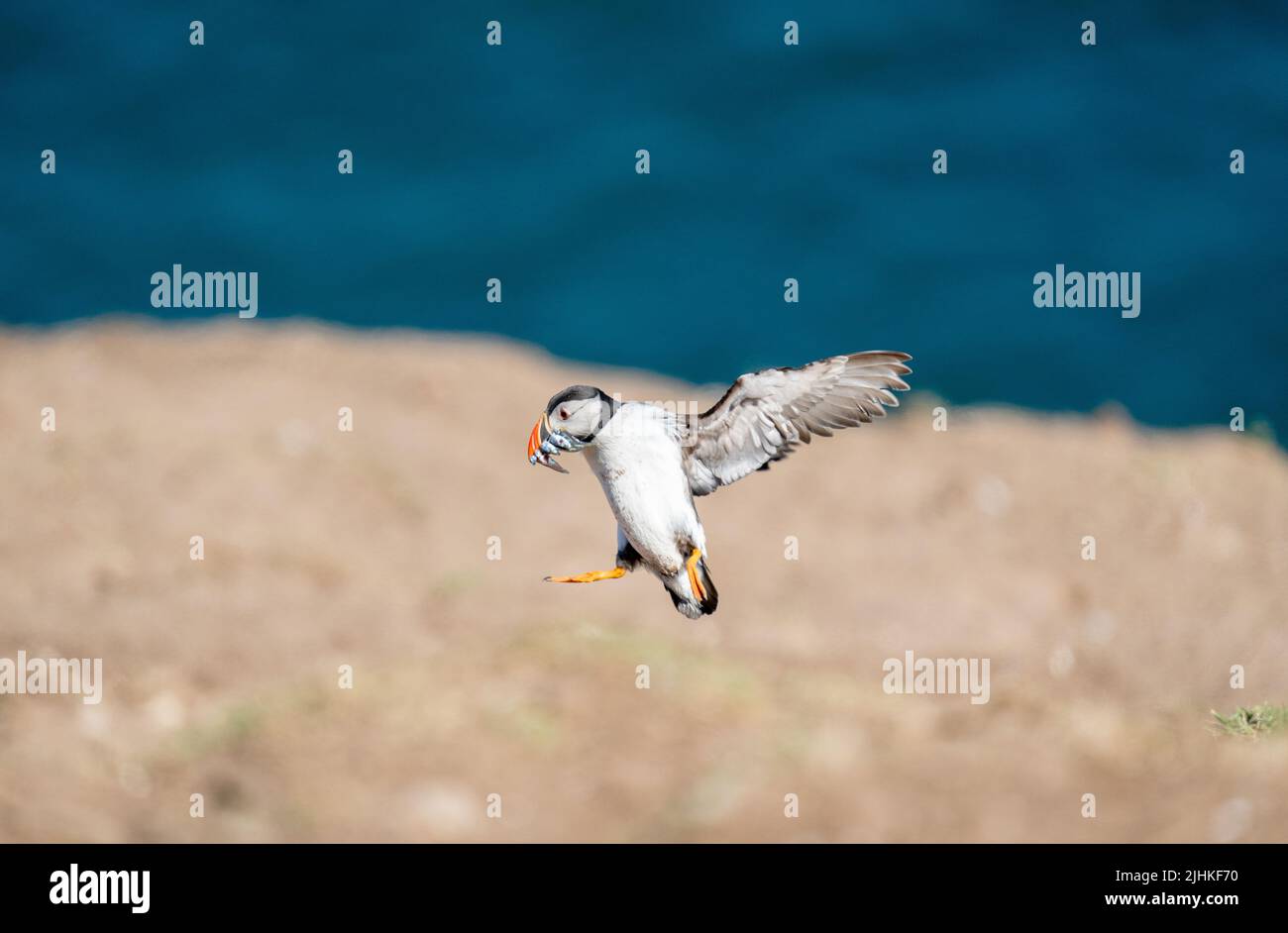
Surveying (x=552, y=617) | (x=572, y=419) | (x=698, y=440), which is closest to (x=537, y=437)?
(x=572, y=419)

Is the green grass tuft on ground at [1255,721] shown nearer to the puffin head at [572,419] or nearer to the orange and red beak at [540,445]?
the puffin head at [572,419]

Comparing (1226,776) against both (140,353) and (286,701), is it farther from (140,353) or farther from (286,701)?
(140,353)

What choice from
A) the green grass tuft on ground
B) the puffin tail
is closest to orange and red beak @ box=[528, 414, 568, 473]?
the puffin tail

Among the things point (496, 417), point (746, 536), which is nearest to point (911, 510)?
point (746, 536)

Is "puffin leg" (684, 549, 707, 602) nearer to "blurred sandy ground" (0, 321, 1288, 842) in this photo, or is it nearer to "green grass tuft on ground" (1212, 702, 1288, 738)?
"blurred sandy ground" (0, 321, 1288, 842)

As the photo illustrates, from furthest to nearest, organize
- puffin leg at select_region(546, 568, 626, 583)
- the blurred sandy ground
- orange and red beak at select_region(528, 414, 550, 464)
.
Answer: the blurred sandy ground
puffin leg at select_region(546, 568, 626, 583)
orange and red beak at select_region(528, 414, 550, 464)

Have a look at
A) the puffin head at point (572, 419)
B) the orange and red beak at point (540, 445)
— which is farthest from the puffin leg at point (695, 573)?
the orange and red beak at point (540, 445)
